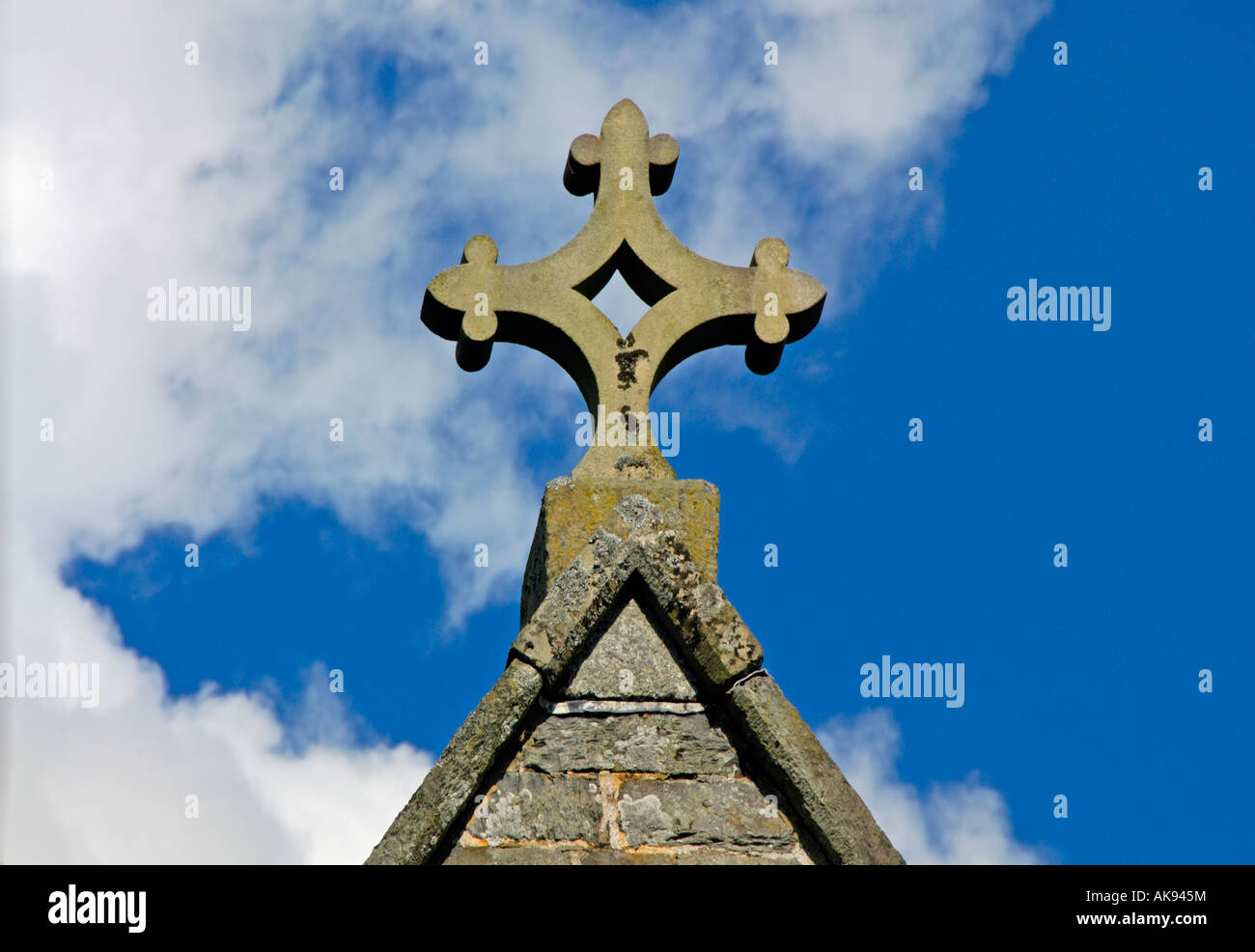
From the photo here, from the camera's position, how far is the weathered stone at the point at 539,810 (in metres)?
4.01

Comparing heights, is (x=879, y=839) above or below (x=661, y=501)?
below

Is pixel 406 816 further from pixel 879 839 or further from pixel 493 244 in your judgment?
pixel 493 244

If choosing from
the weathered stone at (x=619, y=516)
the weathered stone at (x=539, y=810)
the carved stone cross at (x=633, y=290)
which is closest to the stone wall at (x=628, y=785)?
the weathered stone at (x=539, y=810)

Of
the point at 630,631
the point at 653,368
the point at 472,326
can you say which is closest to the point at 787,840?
the point at 630,631

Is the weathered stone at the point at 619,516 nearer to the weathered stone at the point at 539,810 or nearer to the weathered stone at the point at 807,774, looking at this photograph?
the weathered stone at the point at 807,774

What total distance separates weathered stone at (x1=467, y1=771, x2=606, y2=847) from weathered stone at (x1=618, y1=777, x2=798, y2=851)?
0.31ft

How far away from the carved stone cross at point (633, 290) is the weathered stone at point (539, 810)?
1.23 m

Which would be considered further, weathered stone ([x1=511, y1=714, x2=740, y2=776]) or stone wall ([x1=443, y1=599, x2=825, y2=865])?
weathered stone ([x1=511, y1=714, x2=740, y2=776])

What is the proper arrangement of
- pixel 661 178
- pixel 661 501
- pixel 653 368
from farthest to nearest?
1. pixel 661 178
2. pixel 653 368
3. pixel 661 501

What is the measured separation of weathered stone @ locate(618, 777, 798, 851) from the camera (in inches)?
159

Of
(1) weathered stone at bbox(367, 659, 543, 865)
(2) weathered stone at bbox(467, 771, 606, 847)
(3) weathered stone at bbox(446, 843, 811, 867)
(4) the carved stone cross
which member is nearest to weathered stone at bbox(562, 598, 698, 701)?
(1) weathered stone at bbox(367, 659, 543, 865)

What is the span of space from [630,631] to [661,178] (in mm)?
1966

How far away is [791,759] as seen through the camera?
4.09 metres

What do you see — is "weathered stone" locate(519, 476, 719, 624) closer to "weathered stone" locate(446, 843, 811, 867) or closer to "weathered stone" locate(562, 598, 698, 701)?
"weathered stone" locate(562, 598, 698, 701)
